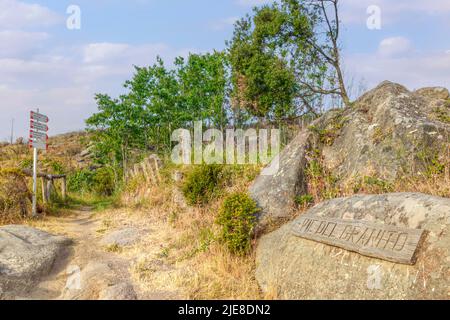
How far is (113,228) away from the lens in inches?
412

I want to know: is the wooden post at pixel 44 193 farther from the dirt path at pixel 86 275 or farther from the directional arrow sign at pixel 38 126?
the dirt path at pixel 86 275

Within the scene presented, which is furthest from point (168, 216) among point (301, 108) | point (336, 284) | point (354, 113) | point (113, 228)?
point (301, 108)

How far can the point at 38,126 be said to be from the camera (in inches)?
472

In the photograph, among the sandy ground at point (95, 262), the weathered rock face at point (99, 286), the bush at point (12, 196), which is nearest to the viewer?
the weathered rock face at point (99, 286)

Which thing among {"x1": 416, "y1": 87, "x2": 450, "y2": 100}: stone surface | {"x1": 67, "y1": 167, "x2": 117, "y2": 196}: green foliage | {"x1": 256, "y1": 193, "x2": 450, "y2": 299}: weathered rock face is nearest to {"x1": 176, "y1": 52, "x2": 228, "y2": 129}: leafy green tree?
{"x1": 67, "y1": 167, "x2": 117, "y2": 196}: green foliage

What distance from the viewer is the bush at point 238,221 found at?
21.4 feet

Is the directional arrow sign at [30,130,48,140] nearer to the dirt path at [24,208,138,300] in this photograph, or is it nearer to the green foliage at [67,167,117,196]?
the dirt path at [24,208,138,300]

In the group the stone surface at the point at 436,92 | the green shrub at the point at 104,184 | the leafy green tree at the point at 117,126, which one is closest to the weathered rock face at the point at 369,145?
the stone surface at the point at 436,92

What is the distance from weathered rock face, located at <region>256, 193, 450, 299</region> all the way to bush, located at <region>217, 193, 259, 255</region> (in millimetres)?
473

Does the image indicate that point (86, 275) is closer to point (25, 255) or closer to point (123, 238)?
point (25, 255)

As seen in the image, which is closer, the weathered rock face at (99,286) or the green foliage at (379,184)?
the weathered rock face at (99,286)

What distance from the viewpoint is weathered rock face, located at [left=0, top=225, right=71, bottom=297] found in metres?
6.02

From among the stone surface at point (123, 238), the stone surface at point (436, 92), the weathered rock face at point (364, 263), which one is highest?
the stone surface at point (436, 92)

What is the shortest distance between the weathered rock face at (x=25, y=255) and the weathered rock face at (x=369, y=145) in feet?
13.3
